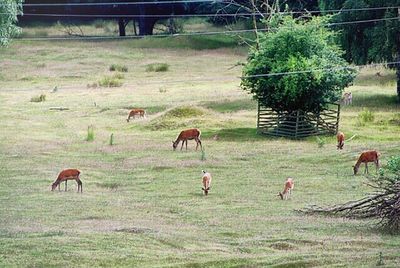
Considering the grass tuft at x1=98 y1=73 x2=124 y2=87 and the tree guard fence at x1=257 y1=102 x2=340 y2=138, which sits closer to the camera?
the tree guard fence at x1=257 y1=102 x2=340 y2=138

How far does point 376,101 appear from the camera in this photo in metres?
55.4

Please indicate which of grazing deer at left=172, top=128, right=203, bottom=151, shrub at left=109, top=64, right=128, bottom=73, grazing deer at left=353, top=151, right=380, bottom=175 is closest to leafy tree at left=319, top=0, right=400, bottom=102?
grazing deer at left=172, top=128, right=203, bottom=151

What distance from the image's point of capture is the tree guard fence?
1732 inches

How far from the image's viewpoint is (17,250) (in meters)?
23.5

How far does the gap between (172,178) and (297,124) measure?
10476mm

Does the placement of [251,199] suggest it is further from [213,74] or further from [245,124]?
[213,74]

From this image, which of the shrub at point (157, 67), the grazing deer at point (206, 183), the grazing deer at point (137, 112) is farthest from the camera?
the shrub at point (157, 67)

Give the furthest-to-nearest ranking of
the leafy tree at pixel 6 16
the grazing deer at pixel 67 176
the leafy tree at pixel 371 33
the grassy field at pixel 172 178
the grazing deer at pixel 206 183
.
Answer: the leafy tree at pixel 6 16
the leafy tree at pixel 371 33
the grazing deer at pixel 67 176
the grazing deer at pixel 206 183
the grassy field at pixel 172 178

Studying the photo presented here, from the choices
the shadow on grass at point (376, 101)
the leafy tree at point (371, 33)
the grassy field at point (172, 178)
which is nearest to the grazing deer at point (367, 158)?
the grassy field at point (172, 178)

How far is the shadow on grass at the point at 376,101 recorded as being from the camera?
53.6 meters

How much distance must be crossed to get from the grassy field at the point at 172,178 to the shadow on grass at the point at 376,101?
0.16 m

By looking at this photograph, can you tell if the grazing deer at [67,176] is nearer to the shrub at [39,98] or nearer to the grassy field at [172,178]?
the grassy field at [172,178]

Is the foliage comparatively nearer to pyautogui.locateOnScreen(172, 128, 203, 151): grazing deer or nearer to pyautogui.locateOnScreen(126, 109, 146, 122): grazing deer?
pyautogui.locateOnScreen(172, 128, 203, 151): grazing deer

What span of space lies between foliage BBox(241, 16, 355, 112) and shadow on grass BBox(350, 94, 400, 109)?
8.13 meters
